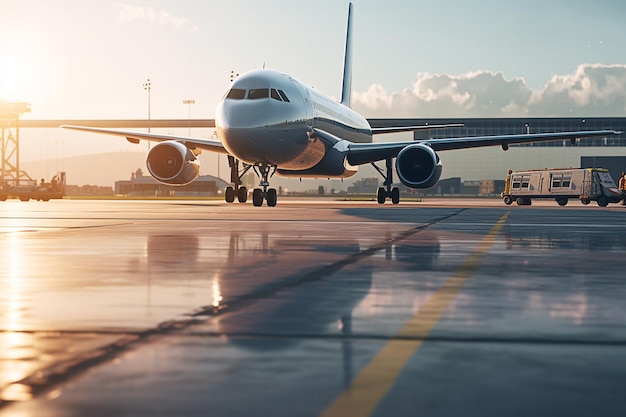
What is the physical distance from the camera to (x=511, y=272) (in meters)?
10.8

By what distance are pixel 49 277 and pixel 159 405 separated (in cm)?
623

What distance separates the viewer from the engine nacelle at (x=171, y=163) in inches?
1483

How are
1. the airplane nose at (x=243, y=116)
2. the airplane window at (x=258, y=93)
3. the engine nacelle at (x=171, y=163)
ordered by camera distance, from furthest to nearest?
the engine nacelle at (x=171, y=163)
the airplane window at (x=258, y=93)
the airplane nose at (x=243, y=116)

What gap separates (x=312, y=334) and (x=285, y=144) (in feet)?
87.3

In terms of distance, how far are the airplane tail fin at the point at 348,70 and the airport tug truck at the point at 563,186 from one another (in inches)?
493

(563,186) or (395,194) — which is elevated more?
(563,186)

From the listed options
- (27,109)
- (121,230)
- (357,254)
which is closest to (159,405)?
(357,254)

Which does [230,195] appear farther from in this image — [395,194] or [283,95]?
[283,95]

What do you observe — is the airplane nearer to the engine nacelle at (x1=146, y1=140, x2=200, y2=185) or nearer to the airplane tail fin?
the engine nacelle at (x1=146, y1=140, x2=200, y2=185)

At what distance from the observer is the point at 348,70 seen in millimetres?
65750

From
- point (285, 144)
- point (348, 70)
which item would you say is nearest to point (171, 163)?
point (285, 144)

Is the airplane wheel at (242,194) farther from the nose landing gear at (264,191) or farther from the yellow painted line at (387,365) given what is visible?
the yellow painted line at (387,365)

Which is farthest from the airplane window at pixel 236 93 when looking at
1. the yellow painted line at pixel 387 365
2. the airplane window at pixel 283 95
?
the yellow painted line at pixel 387 365

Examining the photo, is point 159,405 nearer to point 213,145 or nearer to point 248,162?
point 248,162
